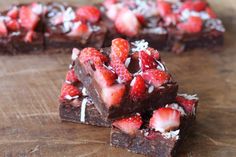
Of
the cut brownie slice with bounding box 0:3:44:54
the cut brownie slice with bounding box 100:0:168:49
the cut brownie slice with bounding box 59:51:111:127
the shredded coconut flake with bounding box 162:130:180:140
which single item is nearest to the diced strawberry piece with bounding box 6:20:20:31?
the cut brownie slice with bounding box 0:3:44:54

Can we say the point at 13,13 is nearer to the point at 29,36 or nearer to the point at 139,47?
the point at 29,36

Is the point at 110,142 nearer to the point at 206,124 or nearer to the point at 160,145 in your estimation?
the point at 160,145

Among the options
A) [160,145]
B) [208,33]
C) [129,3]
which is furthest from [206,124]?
[129,3]

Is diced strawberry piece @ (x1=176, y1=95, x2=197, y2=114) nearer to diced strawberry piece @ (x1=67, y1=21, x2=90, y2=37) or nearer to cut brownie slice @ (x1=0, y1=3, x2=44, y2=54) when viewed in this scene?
diced strawberry piece @ (x1=67, y1=21, x2=90, y2=37)

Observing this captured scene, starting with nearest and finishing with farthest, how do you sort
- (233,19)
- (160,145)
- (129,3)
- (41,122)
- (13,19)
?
(160,145) < (41,122) < (13,19) < (129,3) < (233,19)

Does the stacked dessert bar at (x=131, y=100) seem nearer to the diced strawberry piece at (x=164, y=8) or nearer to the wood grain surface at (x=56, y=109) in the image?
the wood grain surface at (x=56, y=109)
